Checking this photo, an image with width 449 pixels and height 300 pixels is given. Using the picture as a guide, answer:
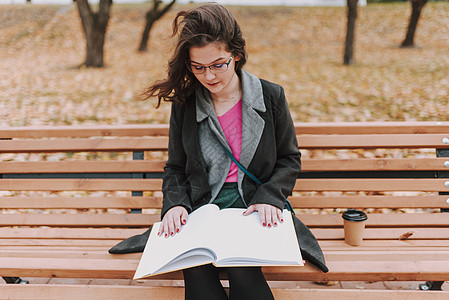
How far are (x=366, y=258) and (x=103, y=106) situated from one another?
5.65 metres

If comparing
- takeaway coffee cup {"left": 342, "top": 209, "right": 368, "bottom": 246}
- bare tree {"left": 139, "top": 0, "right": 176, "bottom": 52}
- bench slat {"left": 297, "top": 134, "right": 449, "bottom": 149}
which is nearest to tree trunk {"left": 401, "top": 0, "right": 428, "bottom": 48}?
bare tree {"left": 139, "top": 0, "right": 176, "bottom": 52}

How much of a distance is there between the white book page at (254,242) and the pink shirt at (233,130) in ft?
0.95

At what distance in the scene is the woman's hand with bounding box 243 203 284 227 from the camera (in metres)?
1.99

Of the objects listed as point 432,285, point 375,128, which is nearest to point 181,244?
point 375,128

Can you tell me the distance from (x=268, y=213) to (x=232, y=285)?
39 cm

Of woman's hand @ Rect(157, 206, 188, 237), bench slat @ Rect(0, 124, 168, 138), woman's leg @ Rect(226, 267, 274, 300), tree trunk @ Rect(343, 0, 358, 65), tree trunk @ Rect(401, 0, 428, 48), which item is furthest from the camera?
tree trunk @ Rect(401, 0, 428, 48)

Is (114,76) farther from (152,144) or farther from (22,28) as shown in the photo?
(22,28)

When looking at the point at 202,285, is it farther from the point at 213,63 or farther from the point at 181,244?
the point at 213,63

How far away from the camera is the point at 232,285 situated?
1.84 meters

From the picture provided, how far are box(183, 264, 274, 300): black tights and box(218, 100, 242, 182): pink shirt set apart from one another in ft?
1.94

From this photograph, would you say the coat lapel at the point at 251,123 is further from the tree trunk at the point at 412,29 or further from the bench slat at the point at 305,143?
the tree trunk at the point at 412,29

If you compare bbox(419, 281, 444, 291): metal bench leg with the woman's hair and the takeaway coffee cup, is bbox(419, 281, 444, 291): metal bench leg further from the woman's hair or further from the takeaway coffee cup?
the woman's hair

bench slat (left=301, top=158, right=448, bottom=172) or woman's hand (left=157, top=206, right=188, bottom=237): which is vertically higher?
bench slat (left=301, top=158, right=448, bottom=172)

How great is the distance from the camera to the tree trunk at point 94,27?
937cm
